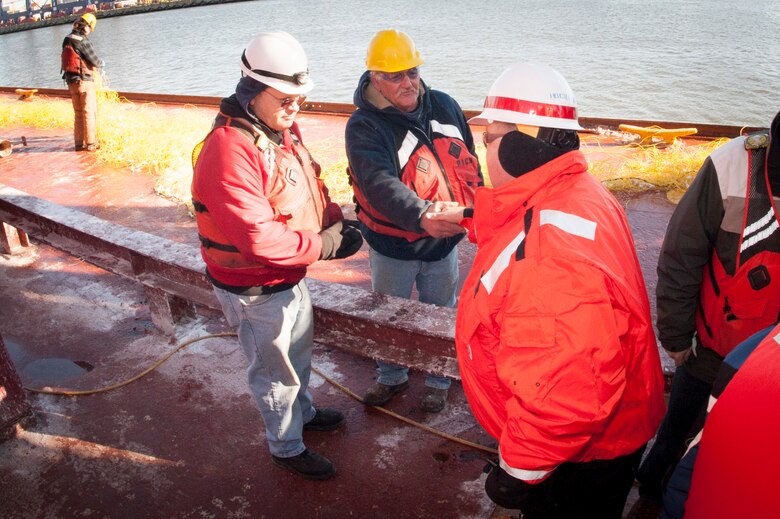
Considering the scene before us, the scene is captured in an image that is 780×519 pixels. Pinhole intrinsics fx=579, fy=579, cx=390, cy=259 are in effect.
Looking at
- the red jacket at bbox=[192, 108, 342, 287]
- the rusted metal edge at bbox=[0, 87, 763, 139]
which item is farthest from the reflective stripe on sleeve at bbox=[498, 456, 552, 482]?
the rusted metal edge at bbox=[0, 87, 763, 139]

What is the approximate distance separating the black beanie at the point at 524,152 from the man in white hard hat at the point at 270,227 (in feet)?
3.49

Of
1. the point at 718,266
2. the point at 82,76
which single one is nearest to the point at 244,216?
the point at 718,266

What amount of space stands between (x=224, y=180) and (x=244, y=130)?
0.25 metres

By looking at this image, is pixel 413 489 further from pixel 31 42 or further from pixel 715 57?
pixel 31 42

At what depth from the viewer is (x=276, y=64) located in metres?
2.45

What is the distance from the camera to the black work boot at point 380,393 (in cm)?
349

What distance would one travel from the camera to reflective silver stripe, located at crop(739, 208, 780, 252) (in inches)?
83.0

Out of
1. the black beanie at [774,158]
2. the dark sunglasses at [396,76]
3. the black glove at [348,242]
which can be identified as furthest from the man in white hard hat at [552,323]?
the dark sunglasses at [396,76]

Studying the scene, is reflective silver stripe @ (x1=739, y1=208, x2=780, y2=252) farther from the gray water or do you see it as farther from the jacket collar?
the gray water

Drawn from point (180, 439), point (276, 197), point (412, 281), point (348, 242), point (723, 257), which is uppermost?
point (276, 197)

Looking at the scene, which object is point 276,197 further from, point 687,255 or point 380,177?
point 687,255

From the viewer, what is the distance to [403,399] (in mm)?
3578

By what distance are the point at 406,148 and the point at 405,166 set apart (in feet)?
0.31

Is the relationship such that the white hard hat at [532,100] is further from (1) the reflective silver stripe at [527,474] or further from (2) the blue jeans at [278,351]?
(2) the blue jeans at [278,351]
